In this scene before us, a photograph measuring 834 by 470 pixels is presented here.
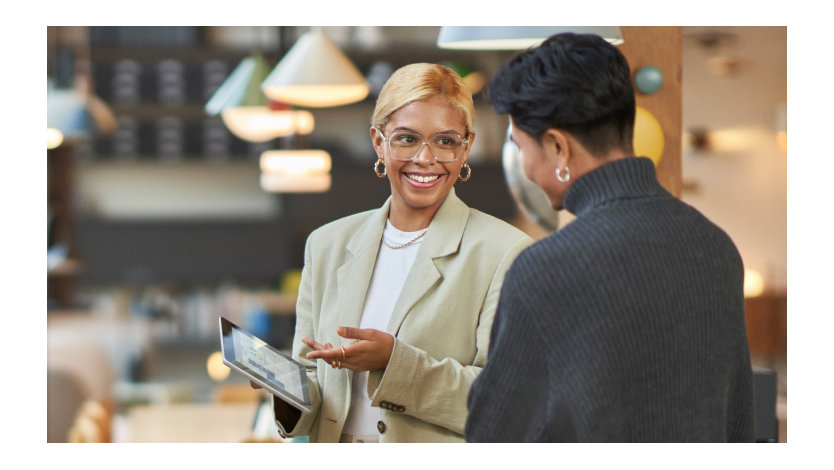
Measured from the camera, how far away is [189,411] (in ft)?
12.1

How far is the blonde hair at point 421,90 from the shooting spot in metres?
1.78

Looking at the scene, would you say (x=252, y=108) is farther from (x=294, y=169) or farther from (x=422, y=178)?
(x=422, y=178)

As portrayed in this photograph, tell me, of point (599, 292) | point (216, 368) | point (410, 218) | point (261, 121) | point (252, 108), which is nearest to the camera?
point (599, 292)

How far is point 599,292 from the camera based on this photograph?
1.18m

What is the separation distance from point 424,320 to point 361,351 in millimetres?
181

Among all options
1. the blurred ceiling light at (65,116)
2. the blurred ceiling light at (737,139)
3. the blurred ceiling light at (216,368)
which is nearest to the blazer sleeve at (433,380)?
the blurred ceiling light at (65,116)

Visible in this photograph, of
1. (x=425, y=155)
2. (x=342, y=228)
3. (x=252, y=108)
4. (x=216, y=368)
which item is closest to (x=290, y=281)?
(x=216, y=368)

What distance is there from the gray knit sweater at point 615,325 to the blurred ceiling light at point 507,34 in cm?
77

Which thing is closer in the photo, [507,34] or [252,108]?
[507,34]
